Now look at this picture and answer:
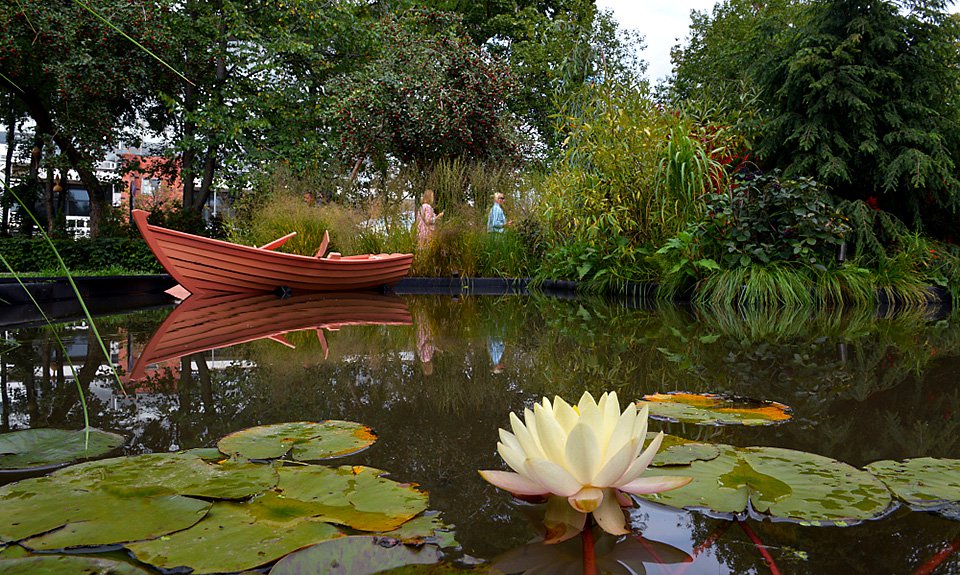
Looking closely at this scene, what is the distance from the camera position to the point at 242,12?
445 inches

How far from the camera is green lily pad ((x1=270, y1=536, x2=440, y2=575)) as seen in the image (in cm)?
66

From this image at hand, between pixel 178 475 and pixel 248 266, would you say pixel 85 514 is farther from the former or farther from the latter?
pixel 248 266

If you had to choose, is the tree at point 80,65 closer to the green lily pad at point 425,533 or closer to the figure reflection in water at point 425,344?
the figure reflection in water at point 425,344

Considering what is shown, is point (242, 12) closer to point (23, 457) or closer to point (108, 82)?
point (108, 82)

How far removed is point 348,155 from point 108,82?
4.09 metres

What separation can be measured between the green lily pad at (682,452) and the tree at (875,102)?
5332mm

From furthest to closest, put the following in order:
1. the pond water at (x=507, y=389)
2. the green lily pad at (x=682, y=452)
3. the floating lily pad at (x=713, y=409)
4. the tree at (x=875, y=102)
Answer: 1. the tree at (x=875, y=102)
2. the floating lily pad at (x=713, y=409)
3. the green lily pad at (x=682, y=452)
4. the pond water at (x=507, y=389)

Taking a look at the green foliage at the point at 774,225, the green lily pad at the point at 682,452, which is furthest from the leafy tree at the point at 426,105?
the green lily pad at the point at 682,452

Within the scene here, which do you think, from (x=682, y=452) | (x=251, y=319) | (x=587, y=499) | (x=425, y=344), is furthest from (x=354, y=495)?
(x=251, y=319)

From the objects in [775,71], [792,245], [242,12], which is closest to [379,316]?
[792,245]

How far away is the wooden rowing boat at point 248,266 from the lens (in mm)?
4762

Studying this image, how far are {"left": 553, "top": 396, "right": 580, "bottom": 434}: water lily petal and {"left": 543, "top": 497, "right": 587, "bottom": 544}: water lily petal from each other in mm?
116

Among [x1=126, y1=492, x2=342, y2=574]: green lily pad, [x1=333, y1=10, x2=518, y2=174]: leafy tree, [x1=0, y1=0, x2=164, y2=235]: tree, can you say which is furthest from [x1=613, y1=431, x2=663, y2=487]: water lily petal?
[x1=0, y1=0, x2=164, y2=235]: tree

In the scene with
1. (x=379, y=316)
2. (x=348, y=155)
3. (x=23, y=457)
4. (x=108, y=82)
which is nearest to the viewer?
(x=23, y=457)
